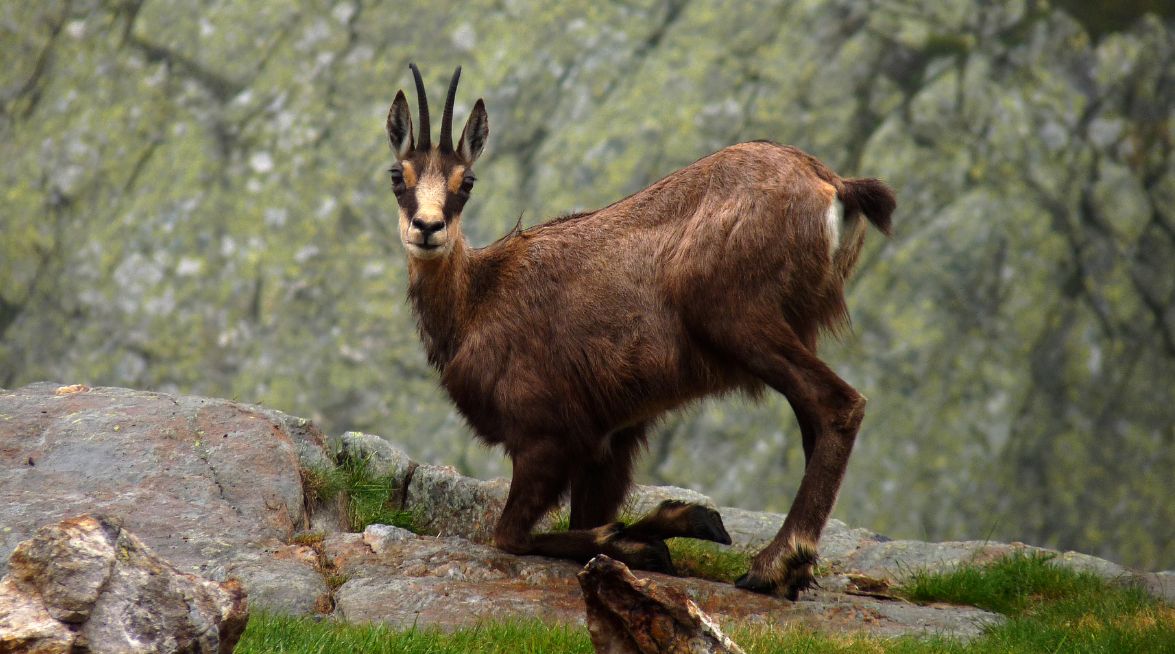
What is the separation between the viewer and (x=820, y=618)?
559 cm

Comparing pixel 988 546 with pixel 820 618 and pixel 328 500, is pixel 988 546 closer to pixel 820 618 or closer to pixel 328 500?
pixel 820 618

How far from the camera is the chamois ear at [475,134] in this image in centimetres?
662

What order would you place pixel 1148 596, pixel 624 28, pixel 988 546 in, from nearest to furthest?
1. pixel 1148 596
2. pixel 988 546
3. pixel 624 28

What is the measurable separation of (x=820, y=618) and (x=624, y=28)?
25.4 feet

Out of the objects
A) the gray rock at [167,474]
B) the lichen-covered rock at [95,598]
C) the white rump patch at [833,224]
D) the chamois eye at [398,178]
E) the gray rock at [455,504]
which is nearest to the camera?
the lichen-covered rock at [95,598]

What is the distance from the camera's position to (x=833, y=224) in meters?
6.02

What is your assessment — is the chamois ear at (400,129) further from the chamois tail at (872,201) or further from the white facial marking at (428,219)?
the chamois tail at (872,201)

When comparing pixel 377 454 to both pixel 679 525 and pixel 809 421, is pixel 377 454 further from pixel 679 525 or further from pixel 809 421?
pixel 809 421

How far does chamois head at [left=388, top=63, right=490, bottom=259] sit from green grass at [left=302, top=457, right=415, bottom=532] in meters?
1.47

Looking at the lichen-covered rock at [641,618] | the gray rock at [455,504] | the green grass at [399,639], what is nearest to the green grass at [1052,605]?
the green grass at [399,639]

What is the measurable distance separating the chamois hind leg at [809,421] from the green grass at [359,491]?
2.36 meters

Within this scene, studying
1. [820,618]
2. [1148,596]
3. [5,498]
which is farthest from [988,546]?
[5,498]

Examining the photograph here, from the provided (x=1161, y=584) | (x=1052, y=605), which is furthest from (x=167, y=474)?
(x=1161, y=584)

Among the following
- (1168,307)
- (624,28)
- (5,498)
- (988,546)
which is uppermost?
(624,28)
